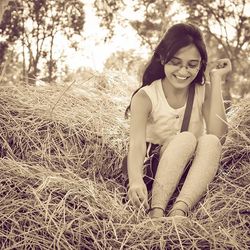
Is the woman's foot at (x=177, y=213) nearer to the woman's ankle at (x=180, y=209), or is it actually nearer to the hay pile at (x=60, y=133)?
the woman's ankle at (x=180, y=209)

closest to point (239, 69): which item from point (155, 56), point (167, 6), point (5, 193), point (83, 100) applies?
point (167, 6)

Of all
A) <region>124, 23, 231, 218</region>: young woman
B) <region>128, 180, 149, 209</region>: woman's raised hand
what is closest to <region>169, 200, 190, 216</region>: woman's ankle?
<region>124, 23, 231, 218</region>: young woman

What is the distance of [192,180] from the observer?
1.93 metres

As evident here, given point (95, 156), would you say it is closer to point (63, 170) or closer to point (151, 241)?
point (63, 170)

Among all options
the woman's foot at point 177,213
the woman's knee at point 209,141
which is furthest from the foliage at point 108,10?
the woman's foot at point 177,213

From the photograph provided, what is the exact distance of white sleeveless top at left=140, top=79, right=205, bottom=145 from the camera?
7.45 ft

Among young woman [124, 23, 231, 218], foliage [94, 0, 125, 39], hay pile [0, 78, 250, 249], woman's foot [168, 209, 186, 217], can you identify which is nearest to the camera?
hay pile [0, 78, 250, 249]

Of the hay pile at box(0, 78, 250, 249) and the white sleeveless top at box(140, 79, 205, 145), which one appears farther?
the white sleeveless top at box(140, 79, 205, 145)

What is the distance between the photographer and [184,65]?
2174mm

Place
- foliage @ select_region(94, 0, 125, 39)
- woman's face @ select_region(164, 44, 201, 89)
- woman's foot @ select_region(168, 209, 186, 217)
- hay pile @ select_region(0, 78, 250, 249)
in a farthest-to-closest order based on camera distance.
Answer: foliage @ select_region(94, 0, 125, 39) < woman's face @ select_region(164, 44, 201, 89) < woman's foot @ select_region(168, 209, 186, 217) < hay pile @ select_region(0, 78, 250, 249)

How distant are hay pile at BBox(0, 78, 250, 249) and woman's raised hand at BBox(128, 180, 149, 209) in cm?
5

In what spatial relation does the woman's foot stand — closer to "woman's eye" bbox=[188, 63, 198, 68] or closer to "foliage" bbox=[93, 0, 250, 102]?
"woman's eye" bbox=[188, 63, 198, 68]

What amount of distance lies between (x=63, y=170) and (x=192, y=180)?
2.09ft

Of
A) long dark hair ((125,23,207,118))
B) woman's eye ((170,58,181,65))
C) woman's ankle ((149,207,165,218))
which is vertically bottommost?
woman's ankle ((149,207,165,218))
